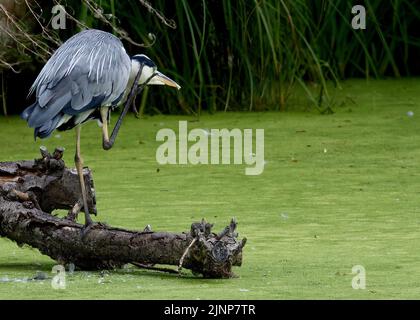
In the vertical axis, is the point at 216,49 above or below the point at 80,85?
above

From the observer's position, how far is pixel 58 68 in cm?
405

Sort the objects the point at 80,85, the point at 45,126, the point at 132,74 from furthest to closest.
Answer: the point at 132,74, the point at 80,85, the point at 45,126

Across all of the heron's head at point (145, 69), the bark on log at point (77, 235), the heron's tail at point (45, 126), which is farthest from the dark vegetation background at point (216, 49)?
the heron's tail at point (45, 126)

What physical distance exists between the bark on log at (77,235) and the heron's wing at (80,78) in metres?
0.26

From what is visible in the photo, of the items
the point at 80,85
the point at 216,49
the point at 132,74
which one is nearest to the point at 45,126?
the point at 80,85

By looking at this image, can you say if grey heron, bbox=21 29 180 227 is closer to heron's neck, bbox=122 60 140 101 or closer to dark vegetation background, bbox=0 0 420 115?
heron's neck, bbox=122 60 140 101

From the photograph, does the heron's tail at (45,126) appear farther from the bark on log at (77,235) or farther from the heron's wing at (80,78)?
the bark on log at (77,235)

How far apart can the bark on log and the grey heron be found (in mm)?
83

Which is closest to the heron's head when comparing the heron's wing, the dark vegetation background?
the heron's wing

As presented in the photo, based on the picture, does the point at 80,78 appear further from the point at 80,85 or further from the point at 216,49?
the point at 216,49

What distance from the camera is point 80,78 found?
13.3 feet

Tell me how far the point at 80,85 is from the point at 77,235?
0.48 m

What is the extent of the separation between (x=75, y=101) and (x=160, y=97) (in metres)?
3.72

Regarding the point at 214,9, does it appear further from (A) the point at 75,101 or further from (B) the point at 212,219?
(A) the point at 75,101
